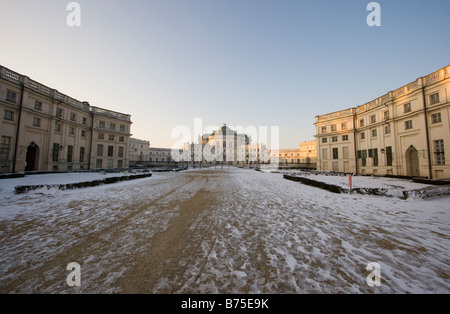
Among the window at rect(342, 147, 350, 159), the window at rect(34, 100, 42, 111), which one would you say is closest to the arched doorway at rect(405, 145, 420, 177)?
the window at rect(342, 147, 350, 159)

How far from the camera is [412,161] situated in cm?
2155

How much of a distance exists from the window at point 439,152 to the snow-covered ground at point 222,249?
1796 cm

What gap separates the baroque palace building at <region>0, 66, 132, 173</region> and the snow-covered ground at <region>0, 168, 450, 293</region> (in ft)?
72.5

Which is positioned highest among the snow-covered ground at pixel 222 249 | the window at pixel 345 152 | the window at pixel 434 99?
the window at pixel 434 99

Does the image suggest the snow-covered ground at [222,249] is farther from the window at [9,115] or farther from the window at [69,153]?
the window at [69,153]

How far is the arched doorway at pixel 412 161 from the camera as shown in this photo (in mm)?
20984

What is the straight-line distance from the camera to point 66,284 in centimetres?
249

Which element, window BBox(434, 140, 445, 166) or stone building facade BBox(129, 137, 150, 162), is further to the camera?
stone building facade BBox(129, 137, 150, 162)

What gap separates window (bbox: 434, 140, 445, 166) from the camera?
57.2 ft

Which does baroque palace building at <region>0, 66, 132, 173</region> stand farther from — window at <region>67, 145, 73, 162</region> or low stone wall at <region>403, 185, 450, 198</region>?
low stone wall at <region>403, 185, 450, 198</region>

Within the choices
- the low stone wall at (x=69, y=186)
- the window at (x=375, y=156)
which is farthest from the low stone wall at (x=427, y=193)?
the window at (x=375, y=156)

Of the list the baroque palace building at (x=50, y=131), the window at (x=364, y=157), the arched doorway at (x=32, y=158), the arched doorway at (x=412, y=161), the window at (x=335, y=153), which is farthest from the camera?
the window at (x=335, y=153)

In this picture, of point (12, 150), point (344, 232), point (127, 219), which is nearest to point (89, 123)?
point (12, 150)

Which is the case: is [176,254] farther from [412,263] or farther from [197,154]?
[197,154]
